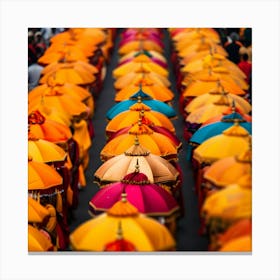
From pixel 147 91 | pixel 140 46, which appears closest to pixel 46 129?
pixel 147 91

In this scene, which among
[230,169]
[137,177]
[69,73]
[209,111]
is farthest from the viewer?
[69,73]

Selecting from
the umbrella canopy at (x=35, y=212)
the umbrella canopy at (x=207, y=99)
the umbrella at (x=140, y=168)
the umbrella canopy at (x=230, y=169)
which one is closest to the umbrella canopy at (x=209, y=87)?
the umbrella canopy at (x=207, y=99)

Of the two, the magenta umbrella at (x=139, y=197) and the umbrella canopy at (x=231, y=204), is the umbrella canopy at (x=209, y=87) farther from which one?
the umbrella canopy at (x=231, y=204)

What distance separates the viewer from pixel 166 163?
19.2m

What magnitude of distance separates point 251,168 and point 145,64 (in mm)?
11645

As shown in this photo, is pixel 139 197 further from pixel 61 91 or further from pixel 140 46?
pixel 140 46

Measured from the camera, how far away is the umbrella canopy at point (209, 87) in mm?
23344

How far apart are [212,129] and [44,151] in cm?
272

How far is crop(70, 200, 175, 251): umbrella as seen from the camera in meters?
16.1

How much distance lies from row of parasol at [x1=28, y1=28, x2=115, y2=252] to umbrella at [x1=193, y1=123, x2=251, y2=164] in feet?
7.86

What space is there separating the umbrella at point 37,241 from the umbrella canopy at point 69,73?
26.1 feet

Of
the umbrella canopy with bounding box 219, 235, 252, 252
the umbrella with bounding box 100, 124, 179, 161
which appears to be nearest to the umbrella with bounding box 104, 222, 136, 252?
the umbrella canopy with bounding box 219, 235, 252, 252

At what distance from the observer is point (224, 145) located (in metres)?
17.4
